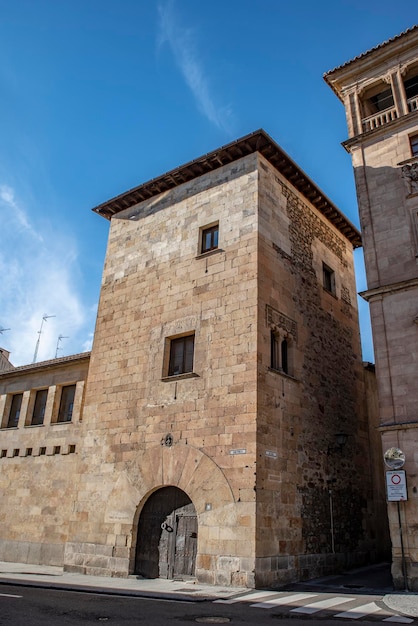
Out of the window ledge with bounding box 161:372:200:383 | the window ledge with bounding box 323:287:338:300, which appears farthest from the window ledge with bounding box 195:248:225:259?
the window ledge with bounding box 323:287:338:300

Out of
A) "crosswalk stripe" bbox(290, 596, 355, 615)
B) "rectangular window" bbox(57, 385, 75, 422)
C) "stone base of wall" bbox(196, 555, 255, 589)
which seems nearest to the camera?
"crosswalk stripe" bbox(290, 596, 355, 615)

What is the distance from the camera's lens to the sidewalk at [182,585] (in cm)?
883

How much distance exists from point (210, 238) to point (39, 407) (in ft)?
29.3

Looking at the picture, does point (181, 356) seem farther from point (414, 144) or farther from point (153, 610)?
point (414, 144)

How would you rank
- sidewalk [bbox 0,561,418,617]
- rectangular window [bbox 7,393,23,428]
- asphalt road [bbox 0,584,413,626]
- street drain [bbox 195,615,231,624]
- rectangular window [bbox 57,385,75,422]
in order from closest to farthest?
1. asphalt road [bbox 0,584,413,626]
2. street drain [bbox 195,615,231,624]
3. sidewalk [bbox 0,561,418,617]
4. rectangular window [bbox 57,385,75,422]
5. rectangular window [bbox 7,393,23,428]

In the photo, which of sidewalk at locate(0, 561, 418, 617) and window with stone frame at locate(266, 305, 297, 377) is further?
window with stone frame at locate(266, 305, 297, 377)

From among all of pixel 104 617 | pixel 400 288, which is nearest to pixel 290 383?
pixel 400 288

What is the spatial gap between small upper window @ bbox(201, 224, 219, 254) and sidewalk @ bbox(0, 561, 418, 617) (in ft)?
28.1

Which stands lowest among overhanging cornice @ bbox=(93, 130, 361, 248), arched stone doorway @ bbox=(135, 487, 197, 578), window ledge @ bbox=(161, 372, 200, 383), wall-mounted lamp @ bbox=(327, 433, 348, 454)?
arched stone doorway @ bbox=(135, 487, 197, 578)

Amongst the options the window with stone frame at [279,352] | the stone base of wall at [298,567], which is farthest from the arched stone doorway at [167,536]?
the window with stone frame at [279,352]

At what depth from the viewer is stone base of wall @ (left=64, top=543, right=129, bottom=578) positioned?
12039 mm

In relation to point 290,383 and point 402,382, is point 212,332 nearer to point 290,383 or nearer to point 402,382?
point 290,383

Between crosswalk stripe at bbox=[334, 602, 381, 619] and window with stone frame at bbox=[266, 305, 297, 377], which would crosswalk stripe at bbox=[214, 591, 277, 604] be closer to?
crosswalk stripe at bbox=[334, 602, 381, 619]

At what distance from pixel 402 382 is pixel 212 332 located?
4711 mm
